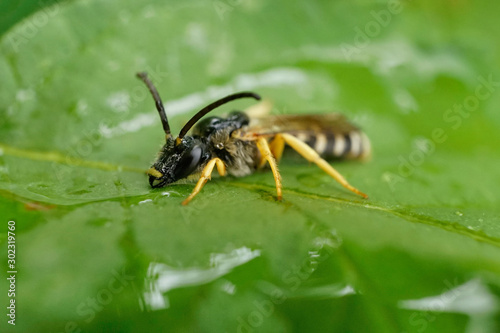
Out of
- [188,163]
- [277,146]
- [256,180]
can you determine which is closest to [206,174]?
[188,163]

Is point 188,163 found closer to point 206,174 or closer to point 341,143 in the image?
point 206,174

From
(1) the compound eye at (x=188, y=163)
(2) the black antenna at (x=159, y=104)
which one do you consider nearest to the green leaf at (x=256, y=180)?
(1) the compound eye at (x=188, y=163)

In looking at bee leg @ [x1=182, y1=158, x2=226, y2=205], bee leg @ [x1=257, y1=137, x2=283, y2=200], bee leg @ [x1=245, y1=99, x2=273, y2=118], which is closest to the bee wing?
bee leg @ [x1=257, y1=137, x2=283, y2=200]

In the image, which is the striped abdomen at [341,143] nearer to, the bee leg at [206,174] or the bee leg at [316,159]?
the bee leg at [316,159]

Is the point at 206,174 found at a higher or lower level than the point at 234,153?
lower

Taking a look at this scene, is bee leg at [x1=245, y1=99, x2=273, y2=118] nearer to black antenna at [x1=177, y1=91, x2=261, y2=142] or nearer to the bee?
the bee

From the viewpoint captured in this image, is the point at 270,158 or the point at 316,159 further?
the point at 316,159
